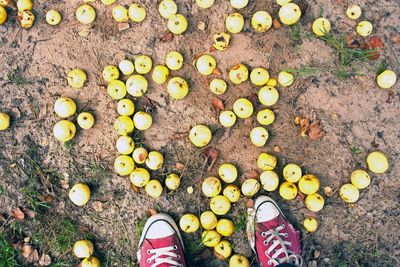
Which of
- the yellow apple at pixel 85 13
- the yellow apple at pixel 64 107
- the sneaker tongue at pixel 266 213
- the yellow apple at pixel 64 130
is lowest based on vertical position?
the sneaker tongue at pixel 266 213

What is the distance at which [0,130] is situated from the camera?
4.48 metres

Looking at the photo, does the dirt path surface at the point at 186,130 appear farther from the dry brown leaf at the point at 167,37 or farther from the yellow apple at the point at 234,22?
the yellow apple at the point at 234,22

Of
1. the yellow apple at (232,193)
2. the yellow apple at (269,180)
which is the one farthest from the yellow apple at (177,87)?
the yellow apple at (269,180)

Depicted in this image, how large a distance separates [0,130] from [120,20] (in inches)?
72.7

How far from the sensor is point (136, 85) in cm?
428

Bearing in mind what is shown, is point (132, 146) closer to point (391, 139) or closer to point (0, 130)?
point (0, 130)

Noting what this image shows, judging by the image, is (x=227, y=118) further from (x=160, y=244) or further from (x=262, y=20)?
(x=160, y=244)

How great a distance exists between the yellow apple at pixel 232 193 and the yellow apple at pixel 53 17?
269 cm

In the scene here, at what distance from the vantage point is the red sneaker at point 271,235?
4.25 metres

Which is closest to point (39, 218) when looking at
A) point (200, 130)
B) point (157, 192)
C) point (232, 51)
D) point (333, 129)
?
point (157, 192)

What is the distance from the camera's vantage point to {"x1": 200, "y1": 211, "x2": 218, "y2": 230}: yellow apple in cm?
431

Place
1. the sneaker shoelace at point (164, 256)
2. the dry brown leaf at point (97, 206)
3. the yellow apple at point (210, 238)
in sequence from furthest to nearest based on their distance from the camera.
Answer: the dry brown leaf at point (97, 206) < the yellow apple at point (210, 238) < the sneaker shoelace at point (164, 256)

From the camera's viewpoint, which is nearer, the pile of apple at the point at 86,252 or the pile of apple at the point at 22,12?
the pile of apple at the point at 86,252

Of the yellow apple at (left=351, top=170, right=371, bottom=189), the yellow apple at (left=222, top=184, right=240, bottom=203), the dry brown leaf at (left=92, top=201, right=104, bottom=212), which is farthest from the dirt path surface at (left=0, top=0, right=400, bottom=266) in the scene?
the yellow apple at (left=222, top=184, right=240, bottom=203)
